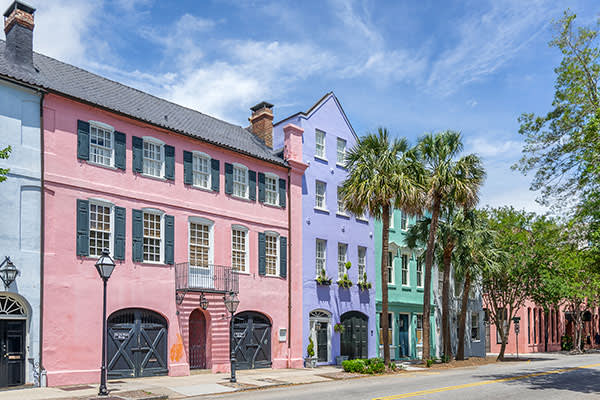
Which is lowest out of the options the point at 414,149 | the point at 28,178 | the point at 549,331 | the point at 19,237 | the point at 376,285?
the point at 549,331

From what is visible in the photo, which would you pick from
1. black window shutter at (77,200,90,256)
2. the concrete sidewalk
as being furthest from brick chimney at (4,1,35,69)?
the concrete sidewalk

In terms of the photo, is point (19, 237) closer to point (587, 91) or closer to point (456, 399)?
point (456, 399)

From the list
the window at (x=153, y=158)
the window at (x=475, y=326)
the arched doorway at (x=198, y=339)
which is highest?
the window at (x=153, y=158)

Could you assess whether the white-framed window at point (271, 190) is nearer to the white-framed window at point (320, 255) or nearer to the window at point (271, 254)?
the window at point (271, 254)

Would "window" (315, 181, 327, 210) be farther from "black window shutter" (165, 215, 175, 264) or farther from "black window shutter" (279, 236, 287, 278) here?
"black window shutter" (165, 215, 175, 264)

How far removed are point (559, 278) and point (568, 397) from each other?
23306 mm

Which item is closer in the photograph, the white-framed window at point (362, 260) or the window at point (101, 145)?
the window at point (101, 145)

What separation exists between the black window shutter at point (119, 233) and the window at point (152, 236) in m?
1.12

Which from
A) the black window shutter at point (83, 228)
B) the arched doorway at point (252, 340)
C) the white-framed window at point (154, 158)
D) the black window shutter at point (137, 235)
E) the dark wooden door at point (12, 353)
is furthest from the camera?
the arched doorway at point (252, 340)

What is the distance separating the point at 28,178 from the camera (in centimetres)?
1888

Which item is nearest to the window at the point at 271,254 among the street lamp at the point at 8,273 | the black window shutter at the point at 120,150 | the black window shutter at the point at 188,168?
the black window shutter at the point at 188,168

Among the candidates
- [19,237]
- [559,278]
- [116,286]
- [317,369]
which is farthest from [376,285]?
[19,237]

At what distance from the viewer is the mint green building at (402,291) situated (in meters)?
33.4

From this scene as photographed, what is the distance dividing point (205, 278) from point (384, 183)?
843 centimetres
